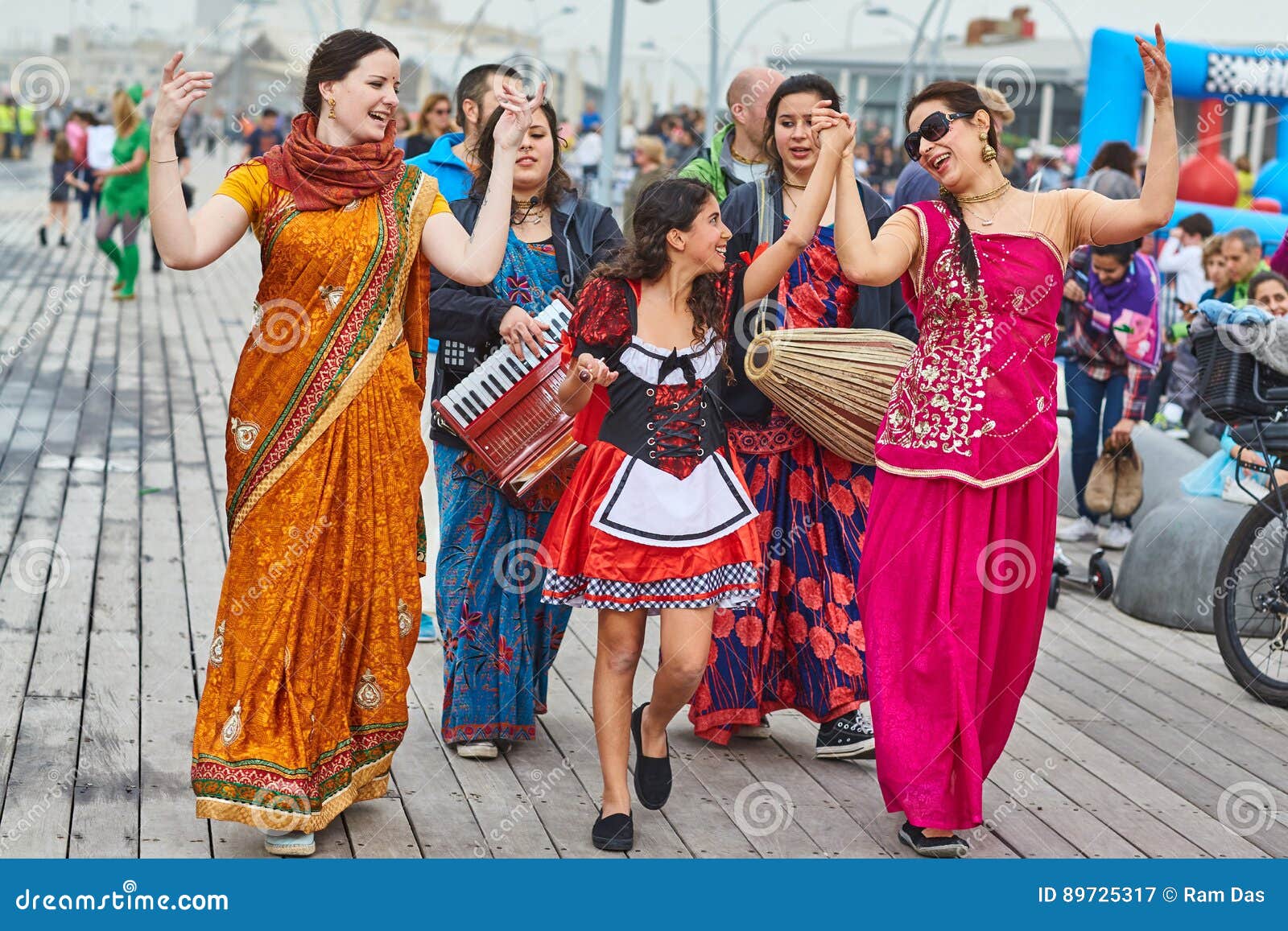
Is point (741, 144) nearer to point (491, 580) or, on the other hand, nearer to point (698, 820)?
point (491, 580)

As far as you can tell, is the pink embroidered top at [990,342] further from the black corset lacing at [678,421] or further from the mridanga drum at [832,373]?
the black corset lacing at [678,421]

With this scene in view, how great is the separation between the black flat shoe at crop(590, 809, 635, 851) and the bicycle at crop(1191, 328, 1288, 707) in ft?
8.24

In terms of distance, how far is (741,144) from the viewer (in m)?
5.03

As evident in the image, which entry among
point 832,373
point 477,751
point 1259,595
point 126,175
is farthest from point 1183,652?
point 126,175

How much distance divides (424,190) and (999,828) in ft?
6.91

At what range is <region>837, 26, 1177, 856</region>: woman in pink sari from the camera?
3758mm

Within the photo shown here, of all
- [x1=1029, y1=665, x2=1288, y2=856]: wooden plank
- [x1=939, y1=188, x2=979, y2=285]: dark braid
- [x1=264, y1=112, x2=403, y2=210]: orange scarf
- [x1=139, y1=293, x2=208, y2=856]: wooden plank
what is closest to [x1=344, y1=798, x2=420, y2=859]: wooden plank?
[x1=139, y1=293, x2=208, y2=856]: wooden plank

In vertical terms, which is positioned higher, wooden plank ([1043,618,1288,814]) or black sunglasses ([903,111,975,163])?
black sunglasses ([903,111,975,163])

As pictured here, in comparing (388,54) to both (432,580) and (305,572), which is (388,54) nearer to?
(305,572)

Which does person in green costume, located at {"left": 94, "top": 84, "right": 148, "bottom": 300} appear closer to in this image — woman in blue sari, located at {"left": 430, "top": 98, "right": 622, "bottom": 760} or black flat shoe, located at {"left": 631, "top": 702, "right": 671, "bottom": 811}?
woman in blue sari, located at {"left": 430, "top": 98, "right": 622, "bottom": 760}

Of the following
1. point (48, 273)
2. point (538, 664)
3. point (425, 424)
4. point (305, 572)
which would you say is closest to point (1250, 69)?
point (425, 424)

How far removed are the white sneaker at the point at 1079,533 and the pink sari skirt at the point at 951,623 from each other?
3953mm

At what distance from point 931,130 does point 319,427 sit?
1.56 metres

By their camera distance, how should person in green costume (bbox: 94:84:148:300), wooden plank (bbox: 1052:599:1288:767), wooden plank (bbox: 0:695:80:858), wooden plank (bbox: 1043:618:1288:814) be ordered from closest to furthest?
Answer: wooden plank (bbox: 0:695:80:858) → wooden plank (bbox: 1043:618:1288:814) → wooden plank (bbox: 1052:599:1288:767) → person in green costume (bbox: 94:84:148:300)
